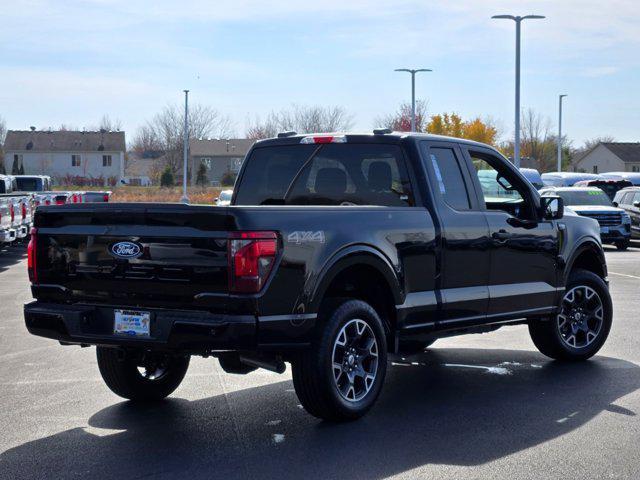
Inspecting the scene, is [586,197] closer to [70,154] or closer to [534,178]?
[534,178]

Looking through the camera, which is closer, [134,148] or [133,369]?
[133,369]

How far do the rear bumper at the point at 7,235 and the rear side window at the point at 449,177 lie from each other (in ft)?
58.5

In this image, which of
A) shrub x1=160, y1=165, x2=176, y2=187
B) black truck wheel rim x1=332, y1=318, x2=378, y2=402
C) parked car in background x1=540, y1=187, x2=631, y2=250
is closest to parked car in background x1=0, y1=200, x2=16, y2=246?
parked car in background x1=540, y1=187, x2=631, y2=250

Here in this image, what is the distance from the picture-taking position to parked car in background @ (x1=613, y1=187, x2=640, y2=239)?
31.4 m

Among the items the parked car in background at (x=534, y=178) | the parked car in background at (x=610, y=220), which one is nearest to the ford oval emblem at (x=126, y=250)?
the parked car in background at (x=610, y=220)

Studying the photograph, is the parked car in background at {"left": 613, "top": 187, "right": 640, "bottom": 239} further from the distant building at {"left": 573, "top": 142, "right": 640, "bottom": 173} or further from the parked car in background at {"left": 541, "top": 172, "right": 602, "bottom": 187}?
the distant building at {"left": 573, "top": 142, "right": 640, "bottom": 173}

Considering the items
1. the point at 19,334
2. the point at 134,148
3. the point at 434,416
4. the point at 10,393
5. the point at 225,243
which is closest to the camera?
the point at 225,243

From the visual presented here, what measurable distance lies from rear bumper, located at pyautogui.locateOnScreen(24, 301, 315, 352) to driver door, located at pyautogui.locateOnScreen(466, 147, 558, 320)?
8.08 feet

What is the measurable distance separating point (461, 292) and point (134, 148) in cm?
16394

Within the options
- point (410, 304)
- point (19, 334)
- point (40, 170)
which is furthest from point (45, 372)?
point (40, 170)

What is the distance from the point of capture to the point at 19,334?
12125 millimetres

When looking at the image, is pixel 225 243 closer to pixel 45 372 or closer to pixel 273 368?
pixel 273 368

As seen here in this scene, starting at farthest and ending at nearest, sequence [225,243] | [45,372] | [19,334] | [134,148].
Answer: [134,148]
[19,334]
[45,372]
[225,243]

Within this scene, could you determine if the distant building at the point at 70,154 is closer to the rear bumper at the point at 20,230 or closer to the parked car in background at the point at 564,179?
the parked car in background at the point at 564,179
